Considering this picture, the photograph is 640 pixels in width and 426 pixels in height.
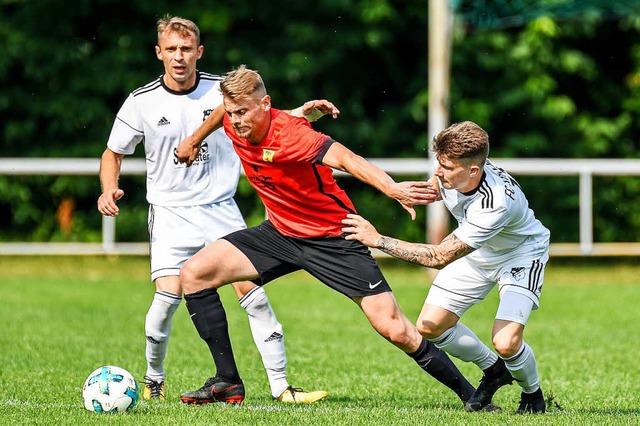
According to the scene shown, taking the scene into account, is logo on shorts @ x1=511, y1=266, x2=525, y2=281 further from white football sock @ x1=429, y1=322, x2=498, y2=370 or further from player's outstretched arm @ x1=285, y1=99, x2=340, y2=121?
player's outstretched arm @ x1=285, y1=99, x2=340, y2=121

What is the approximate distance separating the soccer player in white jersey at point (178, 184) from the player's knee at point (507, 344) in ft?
4.39

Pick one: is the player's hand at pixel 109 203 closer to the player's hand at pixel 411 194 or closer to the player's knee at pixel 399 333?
the player's knee at pixel 399 333

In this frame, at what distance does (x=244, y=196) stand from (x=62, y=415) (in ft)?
42.0

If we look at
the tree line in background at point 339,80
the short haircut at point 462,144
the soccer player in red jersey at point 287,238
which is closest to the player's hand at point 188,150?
the soccer player in red jersey at point 287,238

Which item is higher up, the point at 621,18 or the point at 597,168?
the point at 621,18

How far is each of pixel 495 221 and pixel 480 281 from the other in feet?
2.15

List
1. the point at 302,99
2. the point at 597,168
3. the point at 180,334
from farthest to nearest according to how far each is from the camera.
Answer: the point at 302,99
the point at 597,168
the point at 180,334

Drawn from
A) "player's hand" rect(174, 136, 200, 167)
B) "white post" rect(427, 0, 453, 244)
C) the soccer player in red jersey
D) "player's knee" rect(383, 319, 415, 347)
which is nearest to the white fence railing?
"white post" rect(427, 0, 453, 244)

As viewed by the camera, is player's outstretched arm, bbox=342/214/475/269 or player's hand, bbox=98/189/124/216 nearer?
player's outstretched arm, bbox=342/214/475/269

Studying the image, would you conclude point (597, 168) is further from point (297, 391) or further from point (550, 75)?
point (297, 391)

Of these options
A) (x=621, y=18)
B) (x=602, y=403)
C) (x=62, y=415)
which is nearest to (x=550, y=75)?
(x=621, y=18)

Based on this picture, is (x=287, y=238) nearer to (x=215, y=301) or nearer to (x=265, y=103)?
(x=215, y=301)

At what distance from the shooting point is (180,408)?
6.71 metres

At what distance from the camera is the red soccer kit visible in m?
6.52
